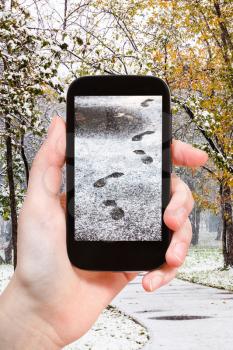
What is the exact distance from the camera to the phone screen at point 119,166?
3000mm

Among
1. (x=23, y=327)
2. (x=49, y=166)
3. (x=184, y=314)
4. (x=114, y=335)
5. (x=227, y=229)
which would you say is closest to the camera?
(x=49, y=166)

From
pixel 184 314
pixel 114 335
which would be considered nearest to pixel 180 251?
pixel 114 335

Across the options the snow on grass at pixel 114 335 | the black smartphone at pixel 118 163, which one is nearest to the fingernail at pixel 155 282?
the black smartphone at pixel 118 163

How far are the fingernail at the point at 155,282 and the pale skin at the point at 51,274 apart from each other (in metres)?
0.03

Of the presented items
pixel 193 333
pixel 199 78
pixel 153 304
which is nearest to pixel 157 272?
pixel 193 333

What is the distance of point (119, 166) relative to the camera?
3.04 m

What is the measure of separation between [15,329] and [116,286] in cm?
45

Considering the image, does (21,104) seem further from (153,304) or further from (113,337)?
(153,304)

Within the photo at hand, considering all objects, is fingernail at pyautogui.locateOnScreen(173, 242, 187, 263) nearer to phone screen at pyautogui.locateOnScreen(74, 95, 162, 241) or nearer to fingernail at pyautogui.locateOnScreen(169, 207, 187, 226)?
fingernail at pyautogui.locateOnScreen(169, 207, 187, 226)

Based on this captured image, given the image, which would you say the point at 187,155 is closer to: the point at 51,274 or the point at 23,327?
the point at 51,274

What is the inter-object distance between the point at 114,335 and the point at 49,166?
35.2 ft

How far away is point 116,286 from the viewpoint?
298 cm

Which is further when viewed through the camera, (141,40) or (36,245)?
(141,40)

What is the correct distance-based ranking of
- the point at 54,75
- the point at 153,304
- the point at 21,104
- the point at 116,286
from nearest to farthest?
the point at 116,286
the point at 54,75
the point at 21,104
the point at 153,304
